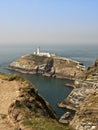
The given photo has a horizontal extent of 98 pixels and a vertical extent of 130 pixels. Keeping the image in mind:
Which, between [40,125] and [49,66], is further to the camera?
[49,66]

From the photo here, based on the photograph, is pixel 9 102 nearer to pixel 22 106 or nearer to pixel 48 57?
pixel 22 106

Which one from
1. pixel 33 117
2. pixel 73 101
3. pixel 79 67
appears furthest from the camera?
pixel 79 67

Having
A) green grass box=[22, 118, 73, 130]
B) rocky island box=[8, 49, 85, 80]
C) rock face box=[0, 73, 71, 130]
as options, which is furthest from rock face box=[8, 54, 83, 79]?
green grass box=[22, 118, 73, 130]

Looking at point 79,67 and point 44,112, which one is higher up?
point 44,112

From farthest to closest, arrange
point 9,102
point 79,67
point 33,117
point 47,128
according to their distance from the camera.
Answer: point 79,67
point 9,102
point 33,117
point 47,128

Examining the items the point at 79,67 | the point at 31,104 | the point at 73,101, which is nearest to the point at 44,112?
the point at 31,104

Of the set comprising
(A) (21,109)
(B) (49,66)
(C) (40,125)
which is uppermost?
(A) (21,109)

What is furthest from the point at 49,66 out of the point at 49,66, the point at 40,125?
the point at 40,125

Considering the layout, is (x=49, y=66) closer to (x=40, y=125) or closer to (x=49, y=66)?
(x=49, y=66)

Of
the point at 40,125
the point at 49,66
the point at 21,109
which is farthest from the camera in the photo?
the point at 49,66
